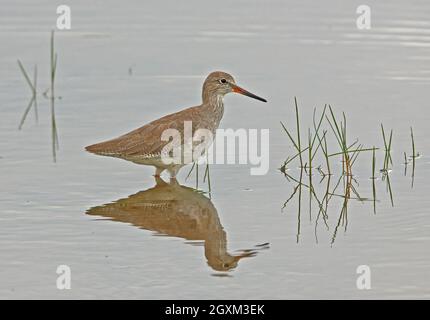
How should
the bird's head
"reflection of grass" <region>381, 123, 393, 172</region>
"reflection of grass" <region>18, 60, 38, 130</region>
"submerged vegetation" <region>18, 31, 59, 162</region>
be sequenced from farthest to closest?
"reflection of grass" <region>18, 60, 38, 130</region> → "submerged vegetation" <region>18, 31, 59, 162</region> → the bird's head → "reflection of grass" <region>381, 123, 393, 172</region>

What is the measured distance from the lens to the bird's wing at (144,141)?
11.4 metres

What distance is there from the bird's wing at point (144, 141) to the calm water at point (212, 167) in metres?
0.31

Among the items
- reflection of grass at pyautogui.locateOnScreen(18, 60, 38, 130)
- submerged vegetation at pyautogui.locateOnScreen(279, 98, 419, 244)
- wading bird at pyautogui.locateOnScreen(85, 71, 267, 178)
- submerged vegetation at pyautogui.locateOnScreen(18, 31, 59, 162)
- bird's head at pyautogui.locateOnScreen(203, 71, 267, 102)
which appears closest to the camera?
submerged vegetation at pyautogui.locateOnScreen(279, 98, 419, 244)

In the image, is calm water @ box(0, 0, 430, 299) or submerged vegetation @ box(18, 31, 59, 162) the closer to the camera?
calm water @ box(0, 0, 430, 299)

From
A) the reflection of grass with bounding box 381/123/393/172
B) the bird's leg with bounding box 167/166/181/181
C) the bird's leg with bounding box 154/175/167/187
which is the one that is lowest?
the bird's leg with bounding box 154/175/167/187

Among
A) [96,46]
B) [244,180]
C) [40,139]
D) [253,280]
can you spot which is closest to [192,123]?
[244,180]

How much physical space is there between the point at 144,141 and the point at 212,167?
0.87m

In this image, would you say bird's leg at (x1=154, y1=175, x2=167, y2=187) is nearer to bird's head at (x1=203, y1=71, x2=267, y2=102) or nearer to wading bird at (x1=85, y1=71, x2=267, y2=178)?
wading bird at (x1=85, y1=71, x2=267, y2=178)

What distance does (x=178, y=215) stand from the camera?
409 inches

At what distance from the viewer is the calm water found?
8688mm

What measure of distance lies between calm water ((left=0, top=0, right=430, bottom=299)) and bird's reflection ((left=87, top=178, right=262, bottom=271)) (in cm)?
2

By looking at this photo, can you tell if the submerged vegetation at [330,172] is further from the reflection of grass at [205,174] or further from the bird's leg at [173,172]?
the bird's leg at [173,172]

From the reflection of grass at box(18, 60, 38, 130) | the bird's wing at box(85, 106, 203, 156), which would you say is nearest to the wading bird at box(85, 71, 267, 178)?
the bird's wing at box(85, 106, 203, 156)

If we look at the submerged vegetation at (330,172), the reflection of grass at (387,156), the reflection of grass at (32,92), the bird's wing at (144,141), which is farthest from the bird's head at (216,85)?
the reflection of grass at (32,92)
